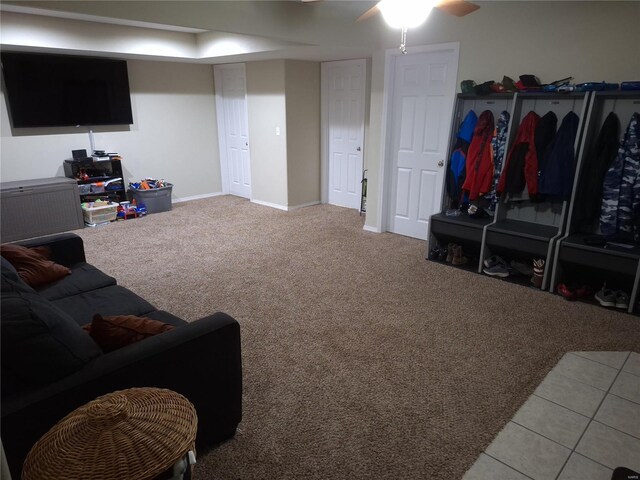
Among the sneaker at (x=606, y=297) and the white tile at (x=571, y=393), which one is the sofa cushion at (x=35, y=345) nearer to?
the white tile at (x=571, y=393)

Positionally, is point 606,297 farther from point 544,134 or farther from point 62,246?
point 62,246

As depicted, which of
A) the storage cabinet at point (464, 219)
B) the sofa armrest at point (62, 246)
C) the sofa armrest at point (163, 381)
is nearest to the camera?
the sofa armrest at point (163, 381)

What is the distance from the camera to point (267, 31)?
3.56 metres

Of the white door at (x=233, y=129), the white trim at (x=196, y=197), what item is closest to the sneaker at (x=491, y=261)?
the white door at (x=233, y=129)

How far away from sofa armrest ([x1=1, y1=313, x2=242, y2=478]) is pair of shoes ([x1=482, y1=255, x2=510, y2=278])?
110 inches

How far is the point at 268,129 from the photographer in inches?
243

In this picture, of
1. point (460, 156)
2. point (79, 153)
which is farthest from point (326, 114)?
point (79, 153)

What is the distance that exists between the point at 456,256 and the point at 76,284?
323 centimetres

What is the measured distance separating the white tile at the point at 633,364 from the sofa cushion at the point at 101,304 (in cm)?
288

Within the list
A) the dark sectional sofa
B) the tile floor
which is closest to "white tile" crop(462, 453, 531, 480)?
the tile floor

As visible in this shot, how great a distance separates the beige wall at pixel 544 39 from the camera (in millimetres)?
3275

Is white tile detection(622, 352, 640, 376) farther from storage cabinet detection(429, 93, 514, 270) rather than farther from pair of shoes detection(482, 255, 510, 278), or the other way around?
storage cabinet detection(429, 93, 514, 270)

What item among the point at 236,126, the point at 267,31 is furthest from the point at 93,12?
the point at 236,126

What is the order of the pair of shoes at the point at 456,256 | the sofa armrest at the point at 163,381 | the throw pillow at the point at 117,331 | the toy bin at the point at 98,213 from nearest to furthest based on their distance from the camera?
the sofa armrest at the point at 163,381 → the throw pillow at the point at 117,331 → the pair of shoes at the point at 456,256 → the toy bin at the point at 98,213
